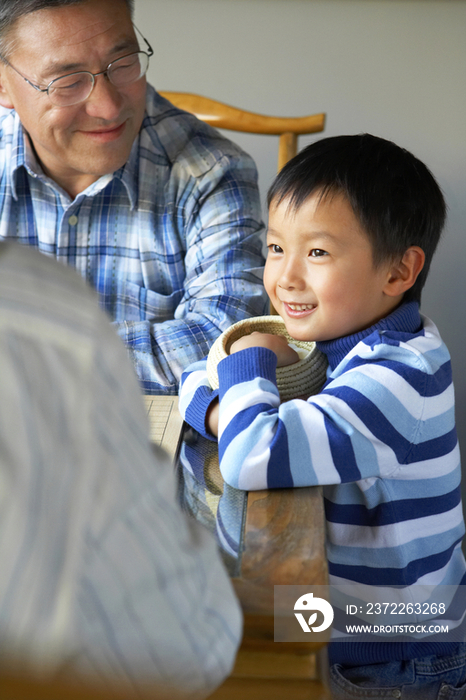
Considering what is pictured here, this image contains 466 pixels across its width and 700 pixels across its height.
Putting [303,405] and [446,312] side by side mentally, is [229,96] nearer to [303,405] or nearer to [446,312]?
[446,312]

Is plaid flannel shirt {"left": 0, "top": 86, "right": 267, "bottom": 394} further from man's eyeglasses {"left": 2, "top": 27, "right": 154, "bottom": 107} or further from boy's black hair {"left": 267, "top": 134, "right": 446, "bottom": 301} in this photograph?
boy's black hair {"left": 267, "top": 134, "right": 446, "bottom": 301}

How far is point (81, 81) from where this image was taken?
3.89 feet

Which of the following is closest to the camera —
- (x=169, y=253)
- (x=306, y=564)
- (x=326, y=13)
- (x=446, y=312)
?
(x=306, y=564)

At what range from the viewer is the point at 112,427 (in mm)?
329

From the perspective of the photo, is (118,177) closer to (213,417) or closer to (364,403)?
(213,417)

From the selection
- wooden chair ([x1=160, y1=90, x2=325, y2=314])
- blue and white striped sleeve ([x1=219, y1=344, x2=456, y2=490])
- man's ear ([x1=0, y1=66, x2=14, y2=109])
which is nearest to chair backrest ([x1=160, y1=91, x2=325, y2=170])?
wooden chair ([x1=160, y1=90, x2=325, y2=314])

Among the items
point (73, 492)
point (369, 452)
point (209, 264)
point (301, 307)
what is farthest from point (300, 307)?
point (73, 492)

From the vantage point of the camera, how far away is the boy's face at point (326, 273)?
0.82 meters

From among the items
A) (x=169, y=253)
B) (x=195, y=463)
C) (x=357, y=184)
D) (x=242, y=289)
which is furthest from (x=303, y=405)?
(x=169, y=253)

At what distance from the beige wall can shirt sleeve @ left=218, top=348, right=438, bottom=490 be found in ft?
4.24

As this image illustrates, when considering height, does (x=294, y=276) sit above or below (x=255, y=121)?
below

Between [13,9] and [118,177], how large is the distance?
335 mm

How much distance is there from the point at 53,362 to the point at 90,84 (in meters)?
1.01

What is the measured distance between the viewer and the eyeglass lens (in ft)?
3.87
